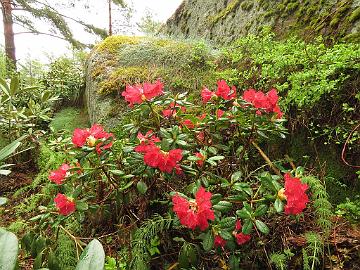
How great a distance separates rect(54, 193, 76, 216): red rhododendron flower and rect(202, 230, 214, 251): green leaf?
657 millimetres

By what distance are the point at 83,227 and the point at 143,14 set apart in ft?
34.7

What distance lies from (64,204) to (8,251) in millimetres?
933

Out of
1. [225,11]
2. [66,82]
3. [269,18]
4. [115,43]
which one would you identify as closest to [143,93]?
[269,18]

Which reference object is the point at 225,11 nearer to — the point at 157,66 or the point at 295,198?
the point at 157,66

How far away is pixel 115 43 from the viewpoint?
4359 millimetres

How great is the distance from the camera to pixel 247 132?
5.87 ft

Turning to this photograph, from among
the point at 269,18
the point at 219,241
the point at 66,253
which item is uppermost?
the point at 269,18

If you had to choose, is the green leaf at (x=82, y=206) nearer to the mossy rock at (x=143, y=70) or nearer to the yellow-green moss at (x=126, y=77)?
the mossy rock at (x=143, y=70)

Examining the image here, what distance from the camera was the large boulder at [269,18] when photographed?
2404 millimetres

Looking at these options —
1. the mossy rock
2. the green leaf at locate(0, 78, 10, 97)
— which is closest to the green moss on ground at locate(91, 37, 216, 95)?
the mossy rock

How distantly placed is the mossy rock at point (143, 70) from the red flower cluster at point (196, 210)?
2080 mm

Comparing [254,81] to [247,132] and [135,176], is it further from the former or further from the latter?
[135,176]

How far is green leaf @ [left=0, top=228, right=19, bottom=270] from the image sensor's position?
514mm

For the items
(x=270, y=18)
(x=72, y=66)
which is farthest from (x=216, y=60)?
(x=72, y=66)
